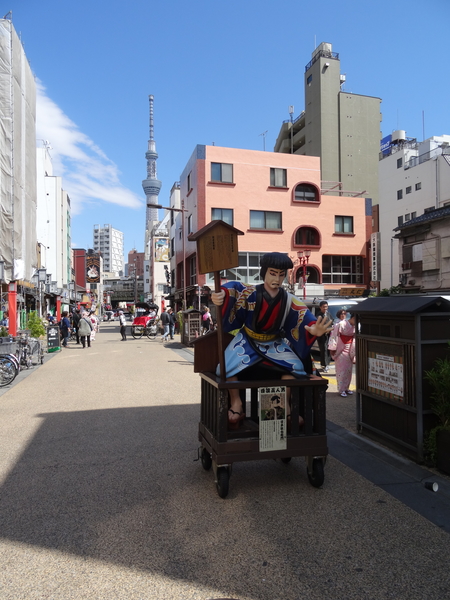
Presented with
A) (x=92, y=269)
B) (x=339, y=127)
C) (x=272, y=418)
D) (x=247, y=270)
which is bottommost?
(x=272, y=418)

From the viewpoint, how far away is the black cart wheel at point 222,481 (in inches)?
146

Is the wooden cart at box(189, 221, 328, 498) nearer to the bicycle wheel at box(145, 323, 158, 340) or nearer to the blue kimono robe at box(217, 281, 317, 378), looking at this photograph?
the blue kimono robe at box(217, 281, 317, 378)

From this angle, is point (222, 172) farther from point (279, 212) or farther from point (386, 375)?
point (386, 375)

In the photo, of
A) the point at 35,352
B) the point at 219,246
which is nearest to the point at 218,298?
the point at 219,246

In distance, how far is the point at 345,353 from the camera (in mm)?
8172

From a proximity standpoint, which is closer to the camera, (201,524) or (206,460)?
(201,524)

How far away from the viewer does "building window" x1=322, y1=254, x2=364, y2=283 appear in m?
31.9

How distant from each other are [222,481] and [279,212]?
92.6 feet

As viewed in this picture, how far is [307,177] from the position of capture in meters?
31.2

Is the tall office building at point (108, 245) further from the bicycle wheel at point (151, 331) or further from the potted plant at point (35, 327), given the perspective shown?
the potted plant at point (35, 327)

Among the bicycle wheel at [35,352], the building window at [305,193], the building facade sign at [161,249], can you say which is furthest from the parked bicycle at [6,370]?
the building facade sign at [161,249]

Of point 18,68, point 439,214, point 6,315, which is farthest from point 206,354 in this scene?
point 18,68

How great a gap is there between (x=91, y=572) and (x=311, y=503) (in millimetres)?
1829

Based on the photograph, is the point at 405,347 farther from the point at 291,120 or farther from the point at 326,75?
the point at 291,120
